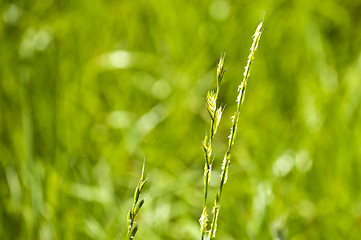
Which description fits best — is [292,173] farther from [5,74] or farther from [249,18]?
[5,74]

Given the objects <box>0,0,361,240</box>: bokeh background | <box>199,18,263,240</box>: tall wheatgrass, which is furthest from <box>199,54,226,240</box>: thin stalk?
<box>0,0,361,240</box>: bokeh background

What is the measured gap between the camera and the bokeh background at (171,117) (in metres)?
1.35

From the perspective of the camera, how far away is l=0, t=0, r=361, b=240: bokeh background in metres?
1.35

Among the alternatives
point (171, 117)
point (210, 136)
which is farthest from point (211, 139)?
point (171, 117)

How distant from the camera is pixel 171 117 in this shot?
5.93 ft

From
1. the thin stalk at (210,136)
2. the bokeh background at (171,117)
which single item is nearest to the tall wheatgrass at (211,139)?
the thin stalk at (210,136)

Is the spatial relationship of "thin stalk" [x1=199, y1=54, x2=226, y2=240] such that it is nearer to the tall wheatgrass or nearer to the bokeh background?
the tall wheatgrass

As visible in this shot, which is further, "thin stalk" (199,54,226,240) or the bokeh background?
the bokeh background

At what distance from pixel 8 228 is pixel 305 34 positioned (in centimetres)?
129

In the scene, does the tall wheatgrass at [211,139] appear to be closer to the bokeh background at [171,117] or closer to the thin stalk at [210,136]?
the thin stalk at [210,136]

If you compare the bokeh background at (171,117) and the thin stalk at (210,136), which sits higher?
the bokeh background at (171,117)

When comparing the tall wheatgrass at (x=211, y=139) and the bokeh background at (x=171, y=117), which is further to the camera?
the bokeh background at (x=171, y=117)

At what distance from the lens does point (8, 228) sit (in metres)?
1.32

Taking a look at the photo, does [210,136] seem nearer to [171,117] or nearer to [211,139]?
[211,139]
